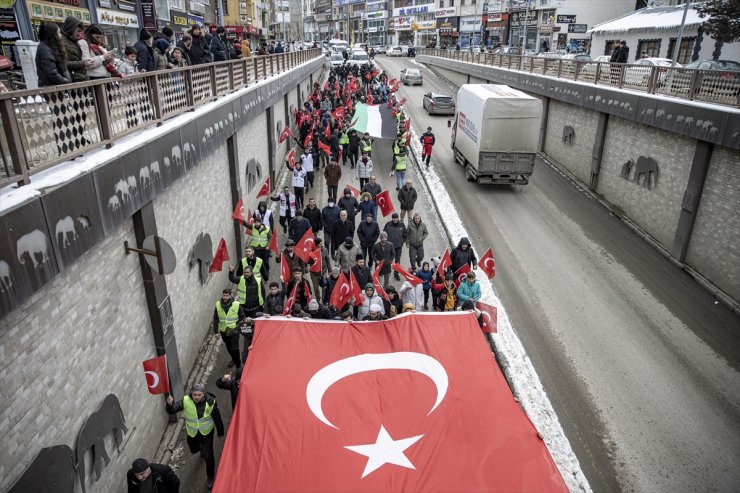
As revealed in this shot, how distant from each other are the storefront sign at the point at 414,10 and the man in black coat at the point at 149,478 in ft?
303

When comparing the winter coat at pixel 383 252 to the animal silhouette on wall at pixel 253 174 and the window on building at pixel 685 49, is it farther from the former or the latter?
the window on building at pixel 685 49

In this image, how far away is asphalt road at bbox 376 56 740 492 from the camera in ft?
24.2

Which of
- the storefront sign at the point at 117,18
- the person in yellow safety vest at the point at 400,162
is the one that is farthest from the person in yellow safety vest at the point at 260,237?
the storefront sign at the point at 117,18

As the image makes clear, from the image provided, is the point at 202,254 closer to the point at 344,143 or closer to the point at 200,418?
the point at 200,418

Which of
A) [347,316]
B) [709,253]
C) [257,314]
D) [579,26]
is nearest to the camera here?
[347,316]

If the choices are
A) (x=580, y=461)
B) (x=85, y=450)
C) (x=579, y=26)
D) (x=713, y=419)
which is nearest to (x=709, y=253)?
(x=713, y=419)

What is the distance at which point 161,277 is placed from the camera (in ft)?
24.1

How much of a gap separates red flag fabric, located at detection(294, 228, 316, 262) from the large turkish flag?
294 cm

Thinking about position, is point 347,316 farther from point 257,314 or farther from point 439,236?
point 439,236

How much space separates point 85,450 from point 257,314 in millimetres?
3836

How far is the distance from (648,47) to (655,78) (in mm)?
27077

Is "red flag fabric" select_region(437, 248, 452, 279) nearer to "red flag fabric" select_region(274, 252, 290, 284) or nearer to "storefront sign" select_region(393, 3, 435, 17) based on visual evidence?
"red flag fabric" select_region(274, 252, 290, 284)

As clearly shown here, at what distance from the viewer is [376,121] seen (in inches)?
837

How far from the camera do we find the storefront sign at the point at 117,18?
64.5 feet
